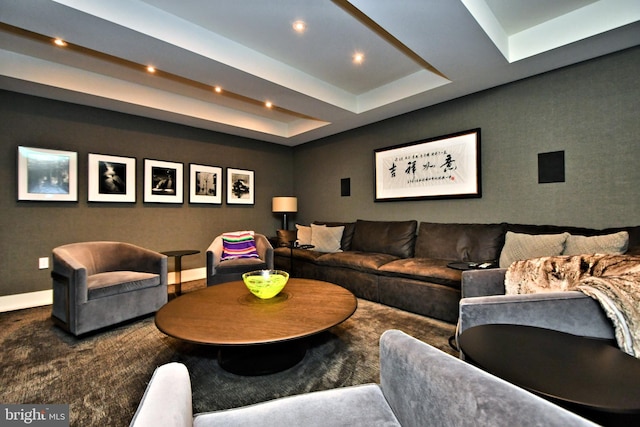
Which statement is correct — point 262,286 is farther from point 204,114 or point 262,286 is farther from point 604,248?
point 204,114

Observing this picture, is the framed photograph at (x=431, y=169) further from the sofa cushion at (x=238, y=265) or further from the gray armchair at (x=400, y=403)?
the gray armchair at (x=400, y=403)

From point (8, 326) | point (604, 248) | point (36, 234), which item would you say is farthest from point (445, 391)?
point (36, 234)

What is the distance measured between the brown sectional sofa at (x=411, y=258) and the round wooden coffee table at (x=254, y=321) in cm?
107

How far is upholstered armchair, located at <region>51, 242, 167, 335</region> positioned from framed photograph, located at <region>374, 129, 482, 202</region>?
313 cm

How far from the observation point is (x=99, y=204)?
3750mm

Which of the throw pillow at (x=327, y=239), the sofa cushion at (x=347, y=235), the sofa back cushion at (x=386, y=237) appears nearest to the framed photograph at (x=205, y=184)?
the throw pillow at (x=327, y=239)

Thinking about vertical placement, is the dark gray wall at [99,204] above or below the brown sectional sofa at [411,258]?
above

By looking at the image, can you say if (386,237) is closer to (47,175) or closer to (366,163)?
(366,163)

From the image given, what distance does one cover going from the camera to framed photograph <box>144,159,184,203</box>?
4105 mm

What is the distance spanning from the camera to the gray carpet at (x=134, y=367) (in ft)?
5.28

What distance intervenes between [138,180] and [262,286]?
10.1 feet

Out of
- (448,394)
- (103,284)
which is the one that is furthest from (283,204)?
(448,394)

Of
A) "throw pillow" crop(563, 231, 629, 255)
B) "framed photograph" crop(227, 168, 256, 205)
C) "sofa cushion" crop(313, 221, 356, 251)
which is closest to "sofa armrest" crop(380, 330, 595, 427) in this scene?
"throw pillow" crop(563, 231, 629, 255)

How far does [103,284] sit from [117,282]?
107 millimetres
